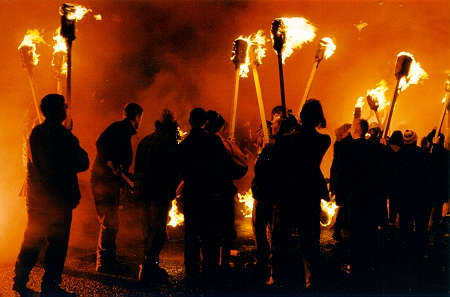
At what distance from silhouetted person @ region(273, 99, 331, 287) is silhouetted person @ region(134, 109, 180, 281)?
1.28 m

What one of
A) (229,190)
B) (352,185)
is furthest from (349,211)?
(229,190)

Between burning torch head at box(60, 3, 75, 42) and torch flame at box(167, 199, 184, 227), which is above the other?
burning torch head at box(60, 3, 75, 42)

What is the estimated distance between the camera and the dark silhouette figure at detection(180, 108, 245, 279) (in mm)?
4617

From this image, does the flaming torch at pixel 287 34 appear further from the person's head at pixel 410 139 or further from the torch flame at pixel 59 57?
the torch flame at pixel 59 57

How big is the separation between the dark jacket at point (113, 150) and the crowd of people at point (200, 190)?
1 centimetres

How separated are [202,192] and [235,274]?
127 cm

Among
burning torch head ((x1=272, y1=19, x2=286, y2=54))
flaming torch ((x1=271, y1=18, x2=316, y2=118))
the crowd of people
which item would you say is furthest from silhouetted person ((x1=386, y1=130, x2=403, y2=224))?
burning torch head ((x1=272, y1=19, x2=286, y2=54))

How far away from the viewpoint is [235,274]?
5.21m

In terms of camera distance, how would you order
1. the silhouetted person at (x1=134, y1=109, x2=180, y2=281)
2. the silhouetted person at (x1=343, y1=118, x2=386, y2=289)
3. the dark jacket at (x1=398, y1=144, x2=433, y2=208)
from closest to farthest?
1. the silhouetted person at (x1=134, y1=109, x2=180, y2=281)
2. the silhouetted person at (x1=343, y1=118, x2=386, y2=289)
3. the dark jacket at (x1=398, y1=144, x2=433, y2=208)

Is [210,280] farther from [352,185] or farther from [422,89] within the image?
[422,89]

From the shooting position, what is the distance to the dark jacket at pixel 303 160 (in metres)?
4.50

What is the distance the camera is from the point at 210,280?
4645 mm

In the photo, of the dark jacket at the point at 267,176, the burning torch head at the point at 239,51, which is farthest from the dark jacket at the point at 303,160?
the burning torch head at the point at 239,51

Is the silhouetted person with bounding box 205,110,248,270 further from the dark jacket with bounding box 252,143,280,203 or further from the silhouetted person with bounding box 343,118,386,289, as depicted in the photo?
the silhouetted person with bounding box 343,118,386,289
